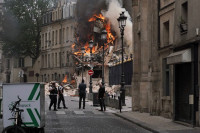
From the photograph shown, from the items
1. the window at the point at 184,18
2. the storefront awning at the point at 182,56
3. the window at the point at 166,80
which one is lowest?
the window at the point at 166,80

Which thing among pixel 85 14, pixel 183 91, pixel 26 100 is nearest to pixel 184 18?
pixel 183 91

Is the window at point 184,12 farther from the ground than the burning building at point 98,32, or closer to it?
closer to it

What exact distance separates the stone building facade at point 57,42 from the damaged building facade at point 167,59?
5100cm

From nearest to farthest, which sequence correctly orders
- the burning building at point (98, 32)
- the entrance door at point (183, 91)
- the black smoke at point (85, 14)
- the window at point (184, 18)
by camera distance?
the entrance door at point (183, 91)
the window at point (184, 18)
the burning building at point (98, 32)
the black smoke at point (85, 14)

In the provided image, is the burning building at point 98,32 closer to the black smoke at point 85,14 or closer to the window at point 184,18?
the black smoke at point 85,14

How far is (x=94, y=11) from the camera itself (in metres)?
71.8

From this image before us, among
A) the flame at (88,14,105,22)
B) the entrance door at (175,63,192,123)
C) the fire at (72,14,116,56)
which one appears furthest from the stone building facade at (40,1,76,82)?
the entrance door at (175,63,192,123)

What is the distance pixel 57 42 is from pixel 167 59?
229 ft

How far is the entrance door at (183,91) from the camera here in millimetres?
20159

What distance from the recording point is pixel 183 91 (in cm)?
2081

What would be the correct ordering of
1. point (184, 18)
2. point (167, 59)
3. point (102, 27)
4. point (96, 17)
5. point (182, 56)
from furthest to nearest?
point (96, 17), point (102, 27), point (167, 59), point (184, 18), point (182, 56)

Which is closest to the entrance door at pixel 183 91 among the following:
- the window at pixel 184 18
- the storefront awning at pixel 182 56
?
the storefront awning at pixel 182 56

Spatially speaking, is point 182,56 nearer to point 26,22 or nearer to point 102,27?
point 102,27

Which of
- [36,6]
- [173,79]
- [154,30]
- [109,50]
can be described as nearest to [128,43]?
[109,50]
